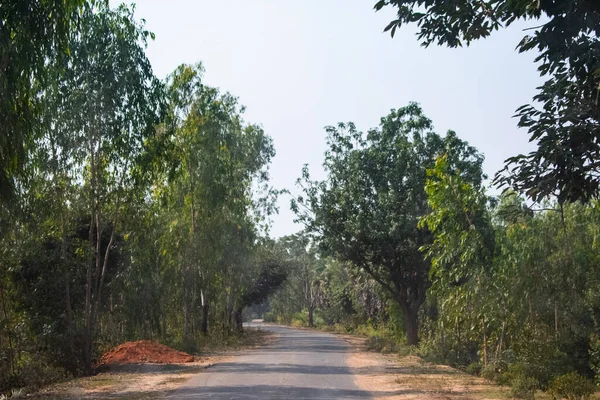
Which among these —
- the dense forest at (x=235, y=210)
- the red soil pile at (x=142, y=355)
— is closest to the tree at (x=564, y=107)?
the dense forest at (x=235, y=210)

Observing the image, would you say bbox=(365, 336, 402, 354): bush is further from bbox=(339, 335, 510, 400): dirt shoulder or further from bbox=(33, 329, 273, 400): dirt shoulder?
bbox=(33, 329, 273, 400): dirt shoulder

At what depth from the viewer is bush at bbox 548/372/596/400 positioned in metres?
14.2

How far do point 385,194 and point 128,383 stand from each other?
15360 millimetres

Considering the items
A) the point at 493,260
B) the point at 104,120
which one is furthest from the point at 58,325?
the point at 493,260

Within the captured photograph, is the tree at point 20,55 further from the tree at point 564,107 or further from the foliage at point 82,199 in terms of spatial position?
the tree at point 564,107

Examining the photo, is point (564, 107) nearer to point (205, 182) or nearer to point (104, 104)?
point (104, 104)

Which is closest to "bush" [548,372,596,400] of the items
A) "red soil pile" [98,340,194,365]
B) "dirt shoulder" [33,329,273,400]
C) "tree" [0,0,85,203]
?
"dirt shoulder" [33,329,273,400]

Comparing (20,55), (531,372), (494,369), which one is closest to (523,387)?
(531,372)

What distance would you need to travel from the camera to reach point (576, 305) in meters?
19.8

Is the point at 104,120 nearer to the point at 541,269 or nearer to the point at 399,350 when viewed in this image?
the point at 541,269

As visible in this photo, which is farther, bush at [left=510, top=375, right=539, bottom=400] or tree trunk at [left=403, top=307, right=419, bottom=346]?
tree trunk at [left=403, top=307, right=419, bottom=346]

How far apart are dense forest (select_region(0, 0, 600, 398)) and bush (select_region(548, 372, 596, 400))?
0.15 feet

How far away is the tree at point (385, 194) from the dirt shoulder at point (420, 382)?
6712mm

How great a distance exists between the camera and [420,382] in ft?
61.1
